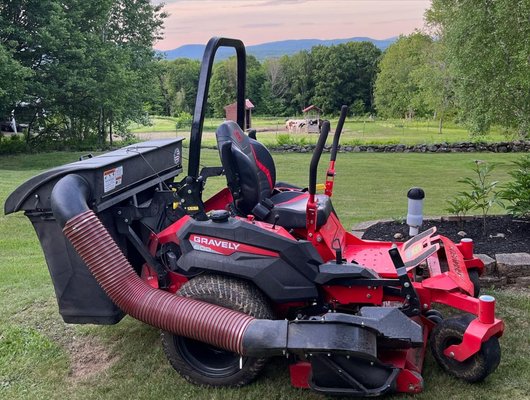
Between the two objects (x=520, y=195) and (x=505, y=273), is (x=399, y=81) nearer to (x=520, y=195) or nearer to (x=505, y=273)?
(x=520, y=195)

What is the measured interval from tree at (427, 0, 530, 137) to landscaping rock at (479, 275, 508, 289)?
38.9 feet

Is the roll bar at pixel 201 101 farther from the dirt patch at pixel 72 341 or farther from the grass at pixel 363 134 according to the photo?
the grass at pixel 363 134

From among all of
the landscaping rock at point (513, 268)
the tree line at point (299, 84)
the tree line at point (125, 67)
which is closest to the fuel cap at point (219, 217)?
the landscaping rock at point (513, 268)

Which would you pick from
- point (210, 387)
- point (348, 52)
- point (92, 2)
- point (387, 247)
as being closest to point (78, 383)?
point (210, 387)

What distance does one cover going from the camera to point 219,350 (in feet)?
10.7

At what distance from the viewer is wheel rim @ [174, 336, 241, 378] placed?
123 inches

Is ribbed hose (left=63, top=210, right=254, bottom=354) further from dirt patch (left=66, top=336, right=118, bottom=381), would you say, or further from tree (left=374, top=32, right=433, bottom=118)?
tree (left=374, top=32, right=433, bottom=118)

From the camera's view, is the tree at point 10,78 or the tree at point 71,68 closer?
the tree at point 10,78

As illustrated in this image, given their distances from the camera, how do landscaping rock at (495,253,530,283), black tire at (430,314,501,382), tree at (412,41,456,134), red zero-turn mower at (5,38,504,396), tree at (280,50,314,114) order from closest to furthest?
red zero-turn mower at (5,38,504,396), black tire at (430,314,501,382), landscaping rock at (495,253,530,283), tree at (412,41,456,134), tree at (280,50,314,114)

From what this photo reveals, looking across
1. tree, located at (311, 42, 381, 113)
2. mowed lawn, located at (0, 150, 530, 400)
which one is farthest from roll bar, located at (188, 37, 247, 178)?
tree, located at (311, 42, 381, 113)

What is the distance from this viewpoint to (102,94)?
72.6 feet

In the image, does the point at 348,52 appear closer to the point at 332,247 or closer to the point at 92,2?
the point at 92,2

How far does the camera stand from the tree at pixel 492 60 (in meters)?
15.1

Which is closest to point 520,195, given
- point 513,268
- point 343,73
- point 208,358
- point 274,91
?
point 513,268
